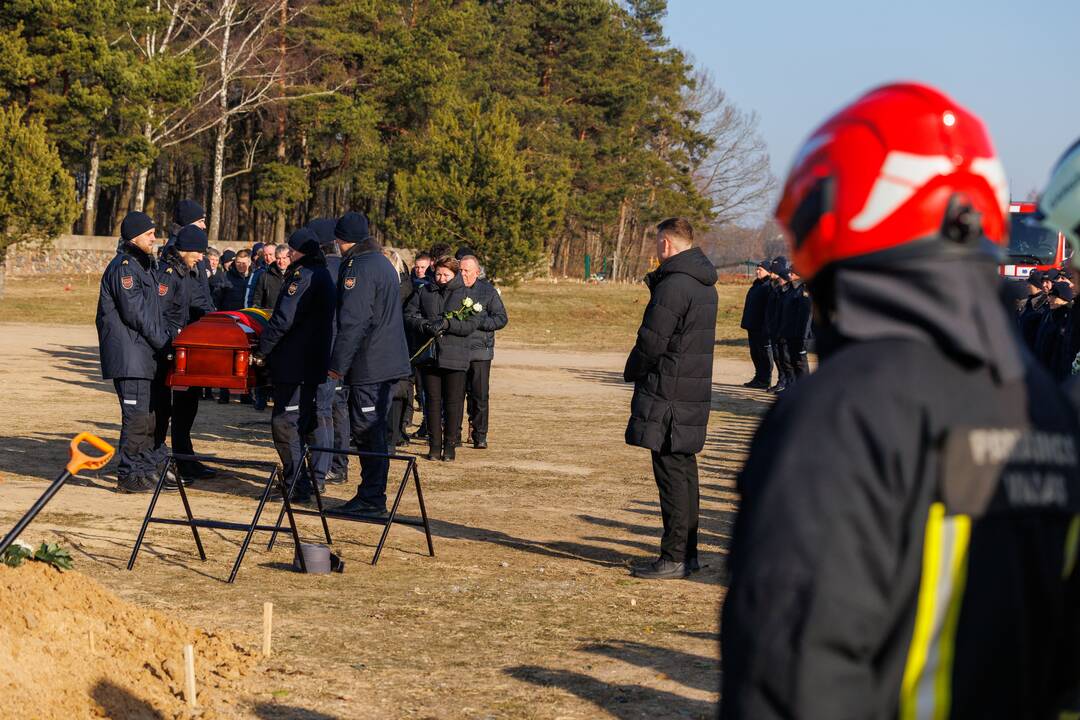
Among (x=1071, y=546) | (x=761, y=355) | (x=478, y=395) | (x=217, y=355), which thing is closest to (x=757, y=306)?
(x=761, y=355)

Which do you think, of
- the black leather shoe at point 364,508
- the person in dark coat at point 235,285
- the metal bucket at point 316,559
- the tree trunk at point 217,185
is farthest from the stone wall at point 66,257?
the metal bucket at point 316,559

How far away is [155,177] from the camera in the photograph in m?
62.2

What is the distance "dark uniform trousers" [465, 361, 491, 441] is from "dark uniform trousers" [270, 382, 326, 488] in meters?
3.41

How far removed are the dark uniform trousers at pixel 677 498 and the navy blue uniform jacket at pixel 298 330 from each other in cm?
301

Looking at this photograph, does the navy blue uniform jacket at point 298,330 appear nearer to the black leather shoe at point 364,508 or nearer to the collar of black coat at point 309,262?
the collar of black coat at point 309,262

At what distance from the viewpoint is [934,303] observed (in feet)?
6.13

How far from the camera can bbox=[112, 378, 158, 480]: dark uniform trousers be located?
34.6 ft

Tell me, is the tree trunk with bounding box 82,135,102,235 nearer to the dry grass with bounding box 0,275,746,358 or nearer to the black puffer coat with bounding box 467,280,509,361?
the dry grass with bounding box 0,275,746,358

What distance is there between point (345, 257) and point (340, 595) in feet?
10.6

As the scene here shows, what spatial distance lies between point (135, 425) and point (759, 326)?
1373cm

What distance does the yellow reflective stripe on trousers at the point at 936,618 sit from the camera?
1.83 metres

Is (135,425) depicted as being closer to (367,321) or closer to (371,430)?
(371,430)

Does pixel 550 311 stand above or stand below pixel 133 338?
below

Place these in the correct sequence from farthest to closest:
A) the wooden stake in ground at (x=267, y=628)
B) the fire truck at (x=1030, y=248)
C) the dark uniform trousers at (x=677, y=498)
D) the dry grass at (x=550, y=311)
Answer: the dry grass at (x=550, y=311), the fire truck at (x=1030, y=248), the dark uniform trousers at (x=677, y=498), the wooden stake in ground at (x=267, y=628)
